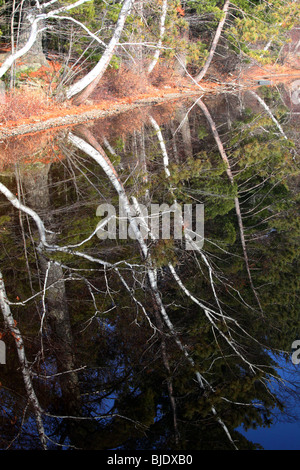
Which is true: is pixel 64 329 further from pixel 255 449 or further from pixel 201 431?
pixel 255 449

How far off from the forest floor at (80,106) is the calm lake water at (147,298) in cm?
211

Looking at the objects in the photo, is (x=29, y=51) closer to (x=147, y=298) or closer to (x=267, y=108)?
(x=267, y=108)

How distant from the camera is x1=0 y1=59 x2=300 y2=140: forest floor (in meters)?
12.6

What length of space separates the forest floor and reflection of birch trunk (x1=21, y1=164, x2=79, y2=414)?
4591 mm

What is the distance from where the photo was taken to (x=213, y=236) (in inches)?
276

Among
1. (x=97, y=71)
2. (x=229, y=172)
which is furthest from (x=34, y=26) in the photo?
(x=229, y=172)

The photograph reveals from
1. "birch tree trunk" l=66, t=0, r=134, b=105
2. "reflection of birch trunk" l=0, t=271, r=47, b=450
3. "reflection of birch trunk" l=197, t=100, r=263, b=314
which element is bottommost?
"reflection of birch trunk" l=0, t=271, r=47, b=450

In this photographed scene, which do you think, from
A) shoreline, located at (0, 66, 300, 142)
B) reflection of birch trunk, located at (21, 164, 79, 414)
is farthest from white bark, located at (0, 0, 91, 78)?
reflection of birch trunk, located at (21, 164, 79, 414)

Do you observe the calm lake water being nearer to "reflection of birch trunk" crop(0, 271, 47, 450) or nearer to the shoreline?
"reflection of birch trunk" crop(0, 271, 47, 450)

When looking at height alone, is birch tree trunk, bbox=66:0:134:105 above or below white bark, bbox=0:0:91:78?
above

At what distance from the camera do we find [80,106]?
50.1ft

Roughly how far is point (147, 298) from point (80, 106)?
11.3 meters

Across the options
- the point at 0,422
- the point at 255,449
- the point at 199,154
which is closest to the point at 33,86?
the point at 199,154

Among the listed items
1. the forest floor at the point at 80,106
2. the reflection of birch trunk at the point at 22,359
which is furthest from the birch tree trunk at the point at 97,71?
the reflection of birch trunk at the point at 22,359
